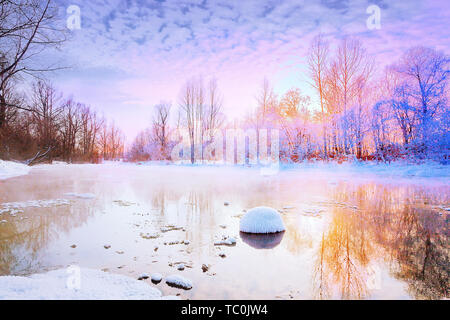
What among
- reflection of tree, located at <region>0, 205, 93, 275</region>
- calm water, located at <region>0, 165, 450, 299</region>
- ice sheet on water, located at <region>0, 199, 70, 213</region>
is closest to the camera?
calm water, located at <region>0, 165, 450, 299</region>

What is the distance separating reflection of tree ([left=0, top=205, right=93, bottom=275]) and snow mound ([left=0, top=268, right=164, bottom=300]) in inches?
28.2

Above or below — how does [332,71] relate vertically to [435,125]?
above

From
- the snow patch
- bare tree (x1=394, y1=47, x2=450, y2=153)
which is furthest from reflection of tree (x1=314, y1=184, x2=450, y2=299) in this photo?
bare tree (x1=394, y1=47, x2=450, y2=153)

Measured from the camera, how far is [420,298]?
9.64 ft

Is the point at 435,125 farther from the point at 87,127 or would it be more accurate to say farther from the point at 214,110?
the point at 87,127

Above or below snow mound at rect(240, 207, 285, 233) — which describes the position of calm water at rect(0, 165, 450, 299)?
below

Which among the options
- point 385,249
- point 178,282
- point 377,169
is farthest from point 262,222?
point 377,169

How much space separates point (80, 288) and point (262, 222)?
11.6 feet

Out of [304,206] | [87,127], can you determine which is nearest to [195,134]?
[87,127]

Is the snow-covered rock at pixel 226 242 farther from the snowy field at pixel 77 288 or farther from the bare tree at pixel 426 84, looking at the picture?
the bare tree at pixel 426 84

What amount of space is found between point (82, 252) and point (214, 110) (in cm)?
3541

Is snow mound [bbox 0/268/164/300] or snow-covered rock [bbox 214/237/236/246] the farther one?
snow-covered rock [bbox 214/237/236/246]

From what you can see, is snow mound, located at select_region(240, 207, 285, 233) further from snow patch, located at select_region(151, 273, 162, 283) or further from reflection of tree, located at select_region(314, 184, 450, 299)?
snow patch, located at select_region(151, 273, 162, 283)

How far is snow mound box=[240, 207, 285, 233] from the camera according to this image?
213 inches
